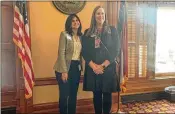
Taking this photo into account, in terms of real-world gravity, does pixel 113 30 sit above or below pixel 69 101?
above

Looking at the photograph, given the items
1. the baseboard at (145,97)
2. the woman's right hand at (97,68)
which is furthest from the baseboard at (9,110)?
the baseboard at (145,97)

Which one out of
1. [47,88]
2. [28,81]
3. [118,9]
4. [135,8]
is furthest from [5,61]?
[135,8]

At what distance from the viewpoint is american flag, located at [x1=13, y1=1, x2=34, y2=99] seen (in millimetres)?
2092

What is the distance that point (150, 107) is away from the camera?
2.72m

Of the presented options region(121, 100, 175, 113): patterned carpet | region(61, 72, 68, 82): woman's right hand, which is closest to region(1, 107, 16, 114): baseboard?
region(61, 72, 68, 82): woman's right hand

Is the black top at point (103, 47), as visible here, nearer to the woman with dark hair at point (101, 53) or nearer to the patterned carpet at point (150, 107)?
the woman with dark hair at point (101, 53)

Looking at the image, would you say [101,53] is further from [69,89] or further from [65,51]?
[69,89]

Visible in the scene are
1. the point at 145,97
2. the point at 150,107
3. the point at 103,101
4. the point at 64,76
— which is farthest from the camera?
the point at 145,97

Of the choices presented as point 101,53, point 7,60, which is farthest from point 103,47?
point 7,60

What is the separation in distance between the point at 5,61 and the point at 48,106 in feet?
Result: 2.21

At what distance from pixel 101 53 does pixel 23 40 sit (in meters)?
0.75

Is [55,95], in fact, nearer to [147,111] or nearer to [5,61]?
[5,61]

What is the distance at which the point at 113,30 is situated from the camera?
2.17m

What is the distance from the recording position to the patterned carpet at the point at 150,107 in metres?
2.63
